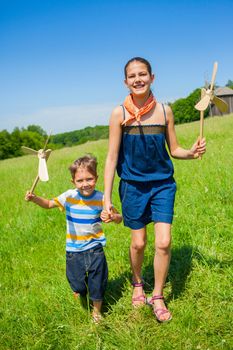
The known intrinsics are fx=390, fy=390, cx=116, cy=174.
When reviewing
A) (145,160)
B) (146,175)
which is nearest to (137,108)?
(145,160)

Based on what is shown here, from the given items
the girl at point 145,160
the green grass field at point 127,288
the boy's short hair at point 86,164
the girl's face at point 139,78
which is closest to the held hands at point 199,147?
the girl at point 145,160

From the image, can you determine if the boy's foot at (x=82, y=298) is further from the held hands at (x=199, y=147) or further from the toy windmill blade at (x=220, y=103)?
the toy windmill blade at (x=220, y=103)

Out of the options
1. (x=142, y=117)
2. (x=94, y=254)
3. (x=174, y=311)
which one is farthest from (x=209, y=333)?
(x=142, y=117)

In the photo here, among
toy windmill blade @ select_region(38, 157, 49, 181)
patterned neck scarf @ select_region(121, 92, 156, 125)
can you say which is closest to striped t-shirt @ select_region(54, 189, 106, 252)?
toy windmill blade @ select_region(38, 157, 49, 181)

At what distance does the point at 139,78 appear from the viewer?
131 inches

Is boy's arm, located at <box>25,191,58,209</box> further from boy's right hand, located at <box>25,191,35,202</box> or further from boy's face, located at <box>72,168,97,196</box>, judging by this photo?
boy's face, located at <box>72,168,97,196</box>

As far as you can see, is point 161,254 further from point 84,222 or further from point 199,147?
point 199,147

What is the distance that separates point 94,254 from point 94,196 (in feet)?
1.72

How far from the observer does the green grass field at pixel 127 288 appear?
3.08m

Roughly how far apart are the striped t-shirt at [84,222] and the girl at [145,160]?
0.64ft

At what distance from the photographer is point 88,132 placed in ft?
526

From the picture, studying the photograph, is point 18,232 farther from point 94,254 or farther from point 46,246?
point 94,254

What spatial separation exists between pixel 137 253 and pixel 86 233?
52cm

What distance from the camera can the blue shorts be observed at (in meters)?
3.40
